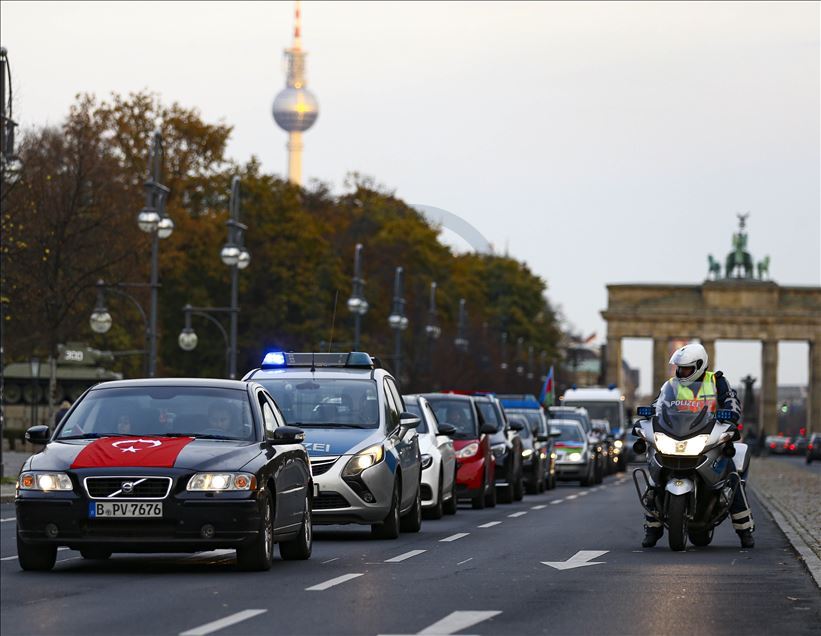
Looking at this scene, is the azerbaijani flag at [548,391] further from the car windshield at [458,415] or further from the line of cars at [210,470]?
the line of cars at [210,470]

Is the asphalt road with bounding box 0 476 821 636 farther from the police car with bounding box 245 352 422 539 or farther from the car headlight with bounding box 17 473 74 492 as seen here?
the car headlight with bounding box 17 473 74 492

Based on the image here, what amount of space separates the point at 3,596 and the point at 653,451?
7048 mm

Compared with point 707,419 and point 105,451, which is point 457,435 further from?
point 105,451

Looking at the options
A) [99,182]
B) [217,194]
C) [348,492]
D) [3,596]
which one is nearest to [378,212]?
[217,194]

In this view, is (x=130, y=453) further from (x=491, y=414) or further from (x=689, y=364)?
(x=491, y=414)

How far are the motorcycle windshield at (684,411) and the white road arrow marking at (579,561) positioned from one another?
1.19 m

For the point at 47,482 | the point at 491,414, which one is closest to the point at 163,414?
the point at 47,482

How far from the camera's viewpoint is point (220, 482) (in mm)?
14305

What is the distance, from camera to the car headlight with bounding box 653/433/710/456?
57.3ft

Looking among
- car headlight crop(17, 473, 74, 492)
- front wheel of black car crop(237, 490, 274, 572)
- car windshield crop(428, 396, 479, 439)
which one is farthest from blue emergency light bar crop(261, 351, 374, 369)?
car windshield crop(428, 396, 479, 439)

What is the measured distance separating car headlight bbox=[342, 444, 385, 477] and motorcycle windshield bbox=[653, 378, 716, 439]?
8.51 feet

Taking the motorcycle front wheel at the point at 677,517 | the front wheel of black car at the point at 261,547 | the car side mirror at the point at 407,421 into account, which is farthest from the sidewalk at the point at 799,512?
the front wheel of black car at the point at 261,547

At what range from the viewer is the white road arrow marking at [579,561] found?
16.0 meters

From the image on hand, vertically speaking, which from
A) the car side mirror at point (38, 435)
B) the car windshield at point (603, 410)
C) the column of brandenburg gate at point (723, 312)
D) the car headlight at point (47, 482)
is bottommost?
the car headlight at point (47, 482)
